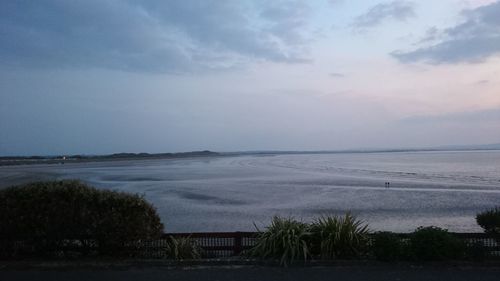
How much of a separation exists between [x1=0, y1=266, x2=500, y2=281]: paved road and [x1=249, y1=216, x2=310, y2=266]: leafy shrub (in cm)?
40

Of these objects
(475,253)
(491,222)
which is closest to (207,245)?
(475,253)

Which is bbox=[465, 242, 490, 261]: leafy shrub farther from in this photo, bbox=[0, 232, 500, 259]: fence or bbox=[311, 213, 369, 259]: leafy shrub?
bbox=[311, 213, 369, 259]: leafy shrub

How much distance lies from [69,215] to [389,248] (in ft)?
18.1

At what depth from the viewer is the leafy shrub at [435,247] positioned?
27.9ft

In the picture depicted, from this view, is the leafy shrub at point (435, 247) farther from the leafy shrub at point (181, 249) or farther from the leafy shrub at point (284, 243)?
the leafy shrub at point (181, 249)

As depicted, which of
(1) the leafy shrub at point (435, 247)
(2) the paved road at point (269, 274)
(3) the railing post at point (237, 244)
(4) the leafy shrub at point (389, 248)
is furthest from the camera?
(3) the railing post at point (237, 244)

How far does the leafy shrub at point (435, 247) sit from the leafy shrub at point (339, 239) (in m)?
0.97

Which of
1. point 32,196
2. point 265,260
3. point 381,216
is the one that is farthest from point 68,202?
point 381,216

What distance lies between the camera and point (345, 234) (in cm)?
931

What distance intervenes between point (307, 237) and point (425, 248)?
2059mm

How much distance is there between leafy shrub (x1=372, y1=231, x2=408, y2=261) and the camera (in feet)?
28.2

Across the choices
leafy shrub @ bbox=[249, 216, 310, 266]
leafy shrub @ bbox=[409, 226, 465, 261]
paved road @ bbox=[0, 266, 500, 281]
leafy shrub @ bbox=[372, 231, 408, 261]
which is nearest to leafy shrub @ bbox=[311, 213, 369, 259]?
leafy shrub @ bbox=[249, 216, 310, 266]

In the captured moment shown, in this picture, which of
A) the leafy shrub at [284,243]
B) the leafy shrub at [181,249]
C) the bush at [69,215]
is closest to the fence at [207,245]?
the leafy shrub at [181,249]

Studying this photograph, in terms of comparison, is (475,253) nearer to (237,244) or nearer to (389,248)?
(389,248)
